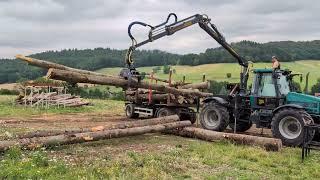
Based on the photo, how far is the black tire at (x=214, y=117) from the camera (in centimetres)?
1747

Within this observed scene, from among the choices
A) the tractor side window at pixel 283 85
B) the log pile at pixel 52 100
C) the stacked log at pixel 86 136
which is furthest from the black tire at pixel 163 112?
the log pile at pixel 52 100

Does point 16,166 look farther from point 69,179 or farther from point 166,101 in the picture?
point 166,101

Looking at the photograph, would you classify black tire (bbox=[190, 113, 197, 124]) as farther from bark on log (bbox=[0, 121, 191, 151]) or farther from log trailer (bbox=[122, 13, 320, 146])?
bark on log (bbox=[0, 121, 191, 151])

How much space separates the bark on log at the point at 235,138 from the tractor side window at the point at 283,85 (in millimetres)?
2809

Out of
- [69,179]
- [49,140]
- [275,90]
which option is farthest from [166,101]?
[69,179]

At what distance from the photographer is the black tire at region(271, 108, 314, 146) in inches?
579

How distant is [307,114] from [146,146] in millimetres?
5415

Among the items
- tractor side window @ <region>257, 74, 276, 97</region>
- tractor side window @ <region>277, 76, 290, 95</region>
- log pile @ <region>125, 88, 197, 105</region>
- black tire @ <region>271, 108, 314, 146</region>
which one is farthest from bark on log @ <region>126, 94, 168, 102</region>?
black tire @ <region>271, 108, 314, 146</region>

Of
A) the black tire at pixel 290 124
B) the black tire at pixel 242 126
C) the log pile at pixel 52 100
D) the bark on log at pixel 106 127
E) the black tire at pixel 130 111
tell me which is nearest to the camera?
the bark on log at pixel 106 127

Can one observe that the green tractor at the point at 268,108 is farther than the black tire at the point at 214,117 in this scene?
No

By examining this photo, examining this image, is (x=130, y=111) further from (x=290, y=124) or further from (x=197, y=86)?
(x=290, y=124)

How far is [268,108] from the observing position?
16234 mm

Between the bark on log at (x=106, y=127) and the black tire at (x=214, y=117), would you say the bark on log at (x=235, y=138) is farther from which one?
the black tire at (x=214, y=117)

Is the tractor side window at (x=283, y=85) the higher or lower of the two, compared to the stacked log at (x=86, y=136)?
higher
